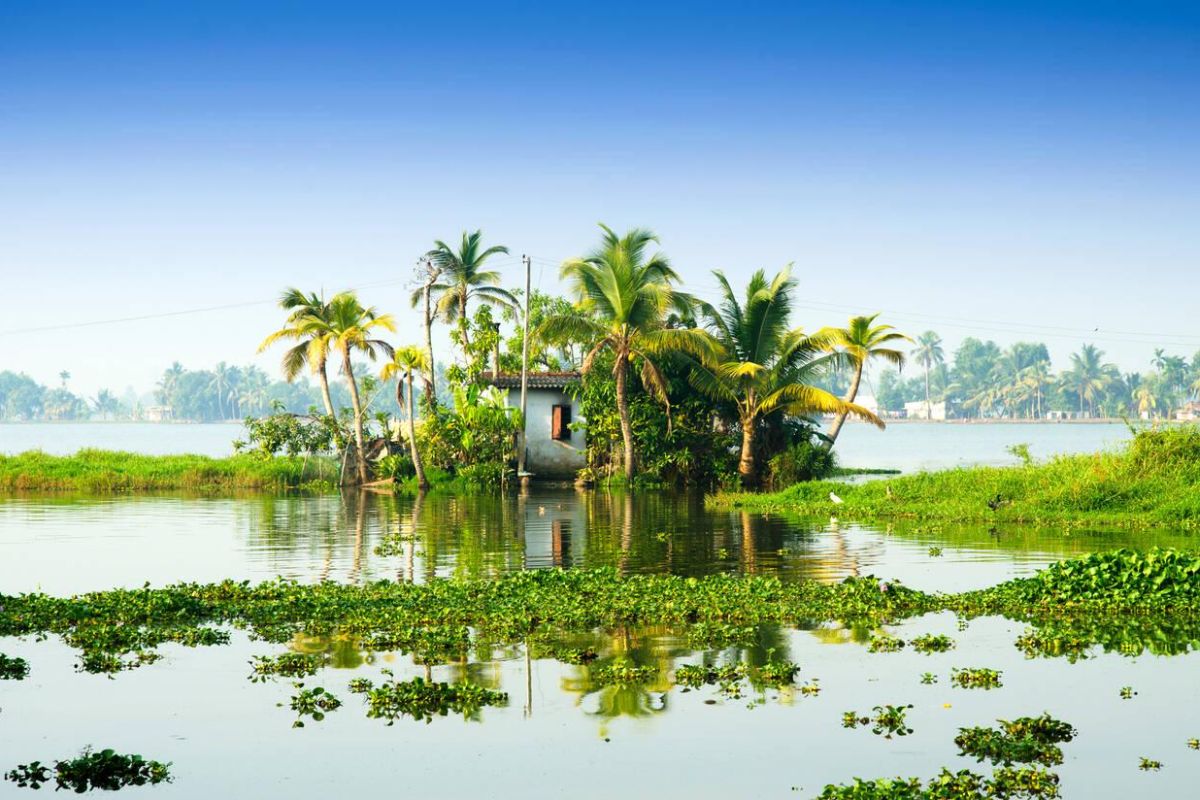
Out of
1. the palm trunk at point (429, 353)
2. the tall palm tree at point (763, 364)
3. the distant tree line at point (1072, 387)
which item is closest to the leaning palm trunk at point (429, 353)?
the palm trunk at point (429, 353)

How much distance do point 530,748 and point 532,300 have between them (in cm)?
4464

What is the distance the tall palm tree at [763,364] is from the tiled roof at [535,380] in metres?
6.91

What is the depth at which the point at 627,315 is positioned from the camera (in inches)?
1555

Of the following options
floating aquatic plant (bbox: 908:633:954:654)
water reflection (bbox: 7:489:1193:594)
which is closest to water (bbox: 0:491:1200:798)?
floating aquatic plant (bbox: 908:633:954:654)

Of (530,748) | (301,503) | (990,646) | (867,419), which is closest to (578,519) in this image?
(301,503)

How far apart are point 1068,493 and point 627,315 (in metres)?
16.2

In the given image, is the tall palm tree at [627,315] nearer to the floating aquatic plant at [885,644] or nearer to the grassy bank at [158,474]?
the grassy bank at [158,474]

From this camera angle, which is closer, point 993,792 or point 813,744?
point 993,792

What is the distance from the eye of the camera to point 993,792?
8484mm

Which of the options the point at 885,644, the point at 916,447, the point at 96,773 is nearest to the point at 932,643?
the point at 885,644

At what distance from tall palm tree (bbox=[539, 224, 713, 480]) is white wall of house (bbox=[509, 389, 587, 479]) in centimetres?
435

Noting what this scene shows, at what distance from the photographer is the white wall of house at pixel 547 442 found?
45562 mm

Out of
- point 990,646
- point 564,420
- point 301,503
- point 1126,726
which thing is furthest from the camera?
point 564,420

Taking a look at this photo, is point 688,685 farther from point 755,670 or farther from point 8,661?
point 8,661
